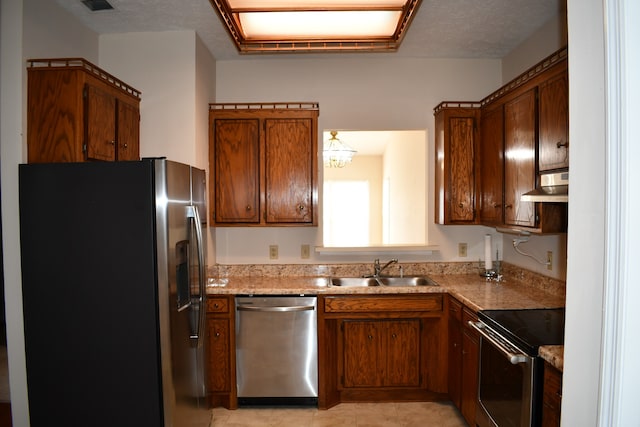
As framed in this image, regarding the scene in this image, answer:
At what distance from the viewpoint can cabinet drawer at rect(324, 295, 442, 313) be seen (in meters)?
2.90

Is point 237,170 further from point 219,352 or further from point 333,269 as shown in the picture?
point 219,352

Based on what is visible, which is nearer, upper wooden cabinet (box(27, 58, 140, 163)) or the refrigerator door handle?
upper wooden cabinet (box(27, 58, 140, 163))

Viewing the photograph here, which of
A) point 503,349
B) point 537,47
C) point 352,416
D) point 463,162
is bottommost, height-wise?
point 352,416

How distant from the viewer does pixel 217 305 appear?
288cm

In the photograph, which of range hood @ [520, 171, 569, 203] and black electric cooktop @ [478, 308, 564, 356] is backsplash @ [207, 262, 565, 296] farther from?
range hood @ [520, 171, 569, 203]

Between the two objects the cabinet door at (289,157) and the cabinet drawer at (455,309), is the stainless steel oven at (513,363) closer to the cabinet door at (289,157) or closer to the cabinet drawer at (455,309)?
the cabinet drawer at (455,309)

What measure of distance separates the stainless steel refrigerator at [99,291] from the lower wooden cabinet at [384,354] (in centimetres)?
128

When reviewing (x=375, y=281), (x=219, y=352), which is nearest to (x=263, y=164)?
(x=375, y=281)

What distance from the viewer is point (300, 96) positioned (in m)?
3.46

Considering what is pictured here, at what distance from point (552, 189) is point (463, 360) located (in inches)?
49.2

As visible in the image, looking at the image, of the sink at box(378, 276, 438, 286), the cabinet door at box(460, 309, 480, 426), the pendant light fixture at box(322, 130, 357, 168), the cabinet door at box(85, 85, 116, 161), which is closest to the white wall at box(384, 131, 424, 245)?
the sink at box(378, 276, 438, 286)

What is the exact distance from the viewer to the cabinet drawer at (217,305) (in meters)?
2.88

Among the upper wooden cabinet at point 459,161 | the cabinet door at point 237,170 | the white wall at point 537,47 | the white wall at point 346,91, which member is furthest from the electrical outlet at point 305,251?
the white wall at point 537,47

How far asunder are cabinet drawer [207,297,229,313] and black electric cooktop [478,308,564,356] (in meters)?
1.68
